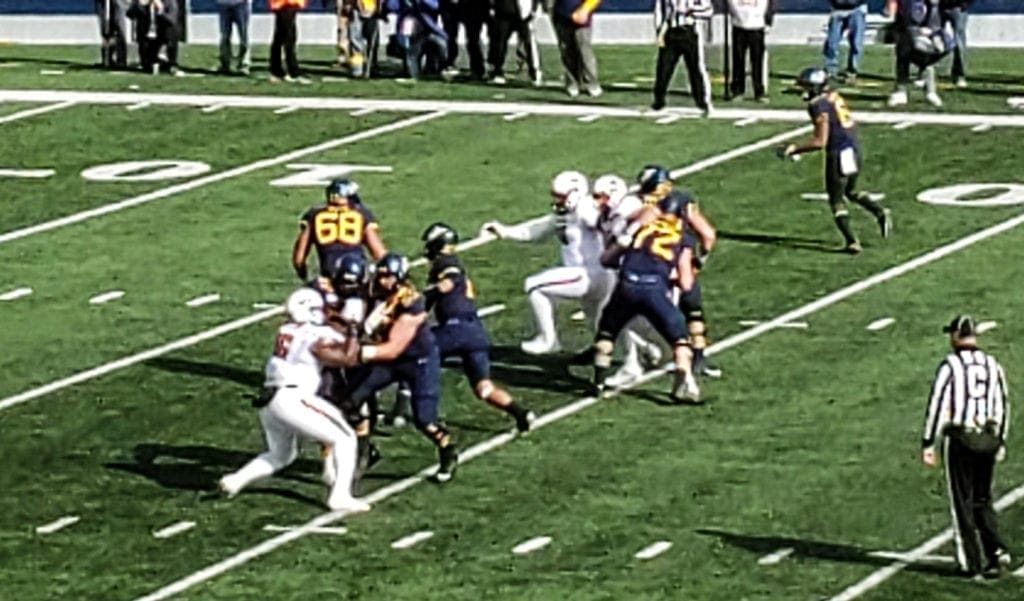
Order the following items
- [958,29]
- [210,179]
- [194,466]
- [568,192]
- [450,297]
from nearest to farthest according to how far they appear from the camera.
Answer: [194,466] < [450,297] < [568,192] < [210,179] < [958,29]

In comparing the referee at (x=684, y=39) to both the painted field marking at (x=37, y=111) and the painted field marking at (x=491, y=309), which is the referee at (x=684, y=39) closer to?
the painted field marking at (x=37, y=111)

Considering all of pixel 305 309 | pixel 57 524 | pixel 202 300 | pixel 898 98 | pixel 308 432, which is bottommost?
pixel 57 524

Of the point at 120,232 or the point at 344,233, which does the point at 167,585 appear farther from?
the point at 120,232

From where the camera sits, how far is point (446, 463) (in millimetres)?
20219

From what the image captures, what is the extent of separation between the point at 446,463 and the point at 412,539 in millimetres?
1246

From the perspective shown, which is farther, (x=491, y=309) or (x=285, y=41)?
(x=285, y=41)

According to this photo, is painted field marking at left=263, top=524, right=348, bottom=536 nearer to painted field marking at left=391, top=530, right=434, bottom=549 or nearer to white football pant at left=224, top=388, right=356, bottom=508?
white football pant at left=224, top=388, right=356, bottom=508

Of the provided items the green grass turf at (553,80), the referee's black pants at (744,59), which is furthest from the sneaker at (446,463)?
the green grass turf at (553,80)

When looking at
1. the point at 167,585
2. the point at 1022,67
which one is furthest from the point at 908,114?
the point at 167,585

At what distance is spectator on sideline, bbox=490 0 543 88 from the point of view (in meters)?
34.9

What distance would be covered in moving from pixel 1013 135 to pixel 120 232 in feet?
29.8

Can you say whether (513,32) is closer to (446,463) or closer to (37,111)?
(37,111)

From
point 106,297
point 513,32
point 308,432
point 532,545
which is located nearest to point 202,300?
point 106,297

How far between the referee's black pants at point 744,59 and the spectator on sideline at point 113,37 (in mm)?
7343
